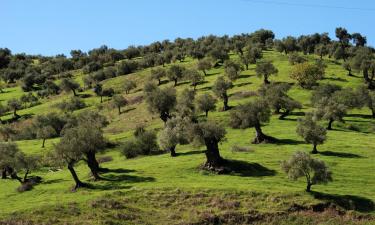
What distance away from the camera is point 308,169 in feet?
201

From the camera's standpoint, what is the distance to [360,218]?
5572cm

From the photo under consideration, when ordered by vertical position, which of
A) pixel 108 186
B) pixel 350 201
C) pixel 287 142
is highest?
pixel 287 142

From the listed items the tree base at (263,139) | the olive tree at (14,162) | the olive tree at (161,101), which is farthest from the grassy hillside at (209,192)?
the olive tree at (161,101)

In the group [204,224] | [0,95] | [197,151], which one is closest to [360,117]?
[197,151]

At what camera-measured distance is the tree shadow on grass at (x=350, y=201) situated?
57.3 meters

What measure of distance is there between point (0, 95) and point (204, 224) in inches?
6495

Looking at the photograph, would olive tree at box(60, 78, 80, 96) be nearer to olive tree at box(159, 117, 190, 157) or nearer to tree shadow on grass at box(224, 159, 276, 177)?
olive tree at box(159, 117, 190, 157)

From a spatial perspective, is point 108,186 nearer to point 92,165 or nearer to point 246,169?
point 92,165

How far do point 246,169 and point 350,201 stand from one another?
18468 mm

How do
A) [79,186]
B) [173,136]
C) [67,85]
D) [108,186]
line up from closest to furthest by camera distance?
[79,186] → [108,186] → [173,136] → [67,85]

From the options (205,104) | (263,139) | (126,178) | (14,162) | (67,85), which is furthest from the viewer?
(67,85)

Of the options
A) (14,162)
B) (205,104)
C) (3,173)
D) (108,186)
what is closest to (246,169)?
(108,186)

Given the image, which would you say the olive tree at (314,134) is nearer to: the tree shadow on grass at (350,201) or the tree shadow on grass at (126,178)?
the tree shadow on grass at (350,201)

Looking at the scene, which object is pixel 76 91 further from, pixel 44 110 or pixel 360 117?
pixel 360 117
